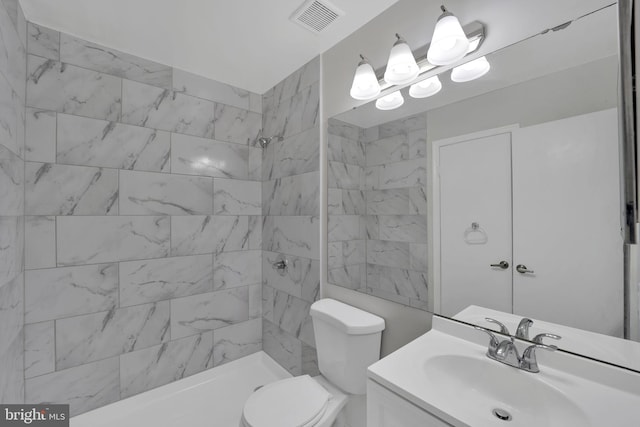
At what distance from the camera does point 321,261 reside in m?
1.87

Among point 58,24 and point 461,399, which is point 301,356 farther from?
point 58,24

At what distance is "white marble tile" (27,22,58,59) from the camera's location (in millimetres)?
1556

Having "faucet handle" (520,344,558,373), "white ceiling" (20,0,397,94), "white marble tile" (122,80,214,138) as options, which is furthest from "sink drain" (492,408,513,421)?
"white marble tile" (122,80,214,138)

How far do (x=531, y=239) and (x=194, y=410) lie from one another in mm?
2216

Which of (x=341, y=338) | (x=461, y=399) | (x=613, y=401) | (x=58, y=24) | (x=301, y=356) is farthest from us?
(x=301, y=356)

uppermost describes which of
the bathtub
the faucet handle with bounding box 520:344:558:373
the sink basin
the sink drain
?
the faucet handle with bounding box 520:344:558:373

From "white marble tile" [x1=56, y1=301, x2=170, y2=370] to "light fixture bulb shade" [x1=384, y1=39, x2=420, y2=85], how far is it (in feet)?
6.79

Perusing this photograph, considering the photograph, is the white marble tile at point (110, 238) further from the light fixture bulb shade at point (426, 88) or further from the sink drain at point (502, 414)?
the sink drain at point (502, 414)

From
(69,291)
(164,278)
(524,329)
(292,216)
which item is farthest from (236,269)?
(524,329)

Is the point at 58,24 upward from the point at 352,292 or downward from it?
upward

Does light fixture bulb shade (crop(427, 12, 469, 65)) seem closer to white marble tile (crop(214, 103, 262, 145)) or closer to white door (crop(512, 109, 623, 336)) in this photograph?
white door (crop(512, 109, 623, 336))

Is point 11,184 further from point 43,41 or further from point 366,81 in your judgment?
point 366,81

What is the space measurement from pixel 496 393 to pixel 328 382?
89 centimetres

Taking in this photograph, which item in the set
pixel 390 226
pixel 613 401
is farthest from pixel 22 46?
pixel 613 401
